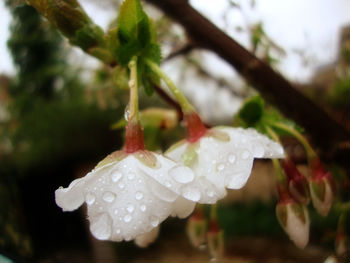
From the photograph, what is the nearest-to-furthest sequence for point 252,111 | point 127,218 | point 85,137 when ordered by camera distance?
point 127,218 → point 252,111 → point 85,137

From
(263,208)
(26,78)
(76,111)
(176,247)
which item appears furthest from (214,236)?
(176,247)

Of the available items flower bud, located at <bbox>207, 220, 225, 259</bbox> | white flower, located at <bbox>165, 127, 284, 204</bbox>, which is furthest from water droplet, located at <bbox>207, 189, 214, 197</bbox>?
flower bud, located at <bbox>207, 220, 225, 259</bbox>

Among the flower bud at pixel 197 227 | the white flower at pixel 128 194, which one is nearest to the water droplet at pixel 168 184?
the white flower at pixel 128 194

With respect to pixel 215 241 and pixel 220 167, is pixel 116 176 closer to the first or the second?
pixel 220 167

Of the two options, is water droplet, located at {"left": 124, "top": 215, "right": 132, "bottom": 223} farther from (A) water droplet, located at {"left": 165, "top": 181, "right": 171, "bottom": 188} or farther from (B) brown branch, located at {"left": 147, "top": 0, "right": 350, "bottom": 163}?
(B) brown branch, located at {"left": 147, "top": 0, "right": 350, "bottom": 163}

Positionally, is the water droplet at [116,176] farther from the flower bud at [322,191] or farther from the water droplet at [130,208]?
the flower bud at [322,191]

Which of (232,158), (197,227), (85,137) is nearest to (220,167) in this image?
(232,158)
